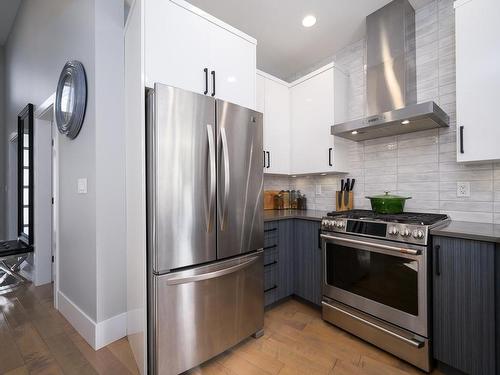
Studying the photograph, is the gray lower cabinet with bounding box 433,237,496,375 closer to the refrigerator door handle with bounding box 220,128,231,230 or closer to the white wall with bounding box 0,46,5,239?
the refrigerator door handle with bounding box 220,128,231,230

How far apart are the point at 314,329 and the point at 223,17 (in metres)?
2.86

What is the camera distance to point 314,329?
2023 mm

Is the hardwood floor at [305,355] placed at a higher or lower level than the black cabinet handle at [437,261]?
lower

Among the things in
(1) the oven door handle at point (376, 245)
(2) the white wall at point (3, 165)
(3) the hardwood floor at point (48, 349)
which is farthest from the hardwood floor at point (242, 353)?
(2) the white wall at point (3, 165)

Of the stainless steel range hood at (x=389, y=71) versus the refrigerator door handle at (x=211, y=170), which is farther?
the stainless steel range hood at (x=389, y=71)

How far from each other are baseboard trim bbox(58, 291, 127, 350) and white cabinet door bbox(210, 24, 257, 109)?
1.85 meters

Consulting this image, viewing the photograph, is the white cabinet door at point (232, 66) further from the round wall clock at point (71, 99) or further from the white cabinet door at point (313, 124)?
the round wall clock at point (71, 99)

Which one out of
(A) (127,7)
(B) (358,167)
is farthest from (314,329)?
(A) (127,7)

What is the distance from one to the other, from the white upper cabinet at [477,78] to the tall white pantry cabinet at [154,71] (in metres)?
1.50

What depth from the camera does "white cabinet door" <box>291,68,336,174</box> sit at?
249 cm

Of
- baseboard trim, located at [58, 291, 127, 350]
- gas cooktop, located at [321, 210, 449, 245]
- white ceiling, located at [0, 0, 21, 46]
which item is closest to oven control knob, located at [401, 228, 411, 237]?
gas cooktop, located at [321, 210, 449, 245]

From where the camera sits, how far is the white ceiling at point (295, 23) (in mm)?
2109

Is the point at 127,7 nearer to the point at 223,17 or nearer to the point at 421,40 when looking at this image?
the point at 223,17

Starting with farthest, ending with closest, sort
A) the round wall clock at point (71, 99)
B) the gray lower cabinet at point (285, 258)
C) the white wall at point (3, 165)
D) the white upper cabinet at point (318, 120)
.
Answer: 1. the white wall at point (3, 165)
2. the white upper cabinet at point (318, 120)
3. the gray lower cabinet at point (285, 258)
4. the round wall clock at point (71, 99)
